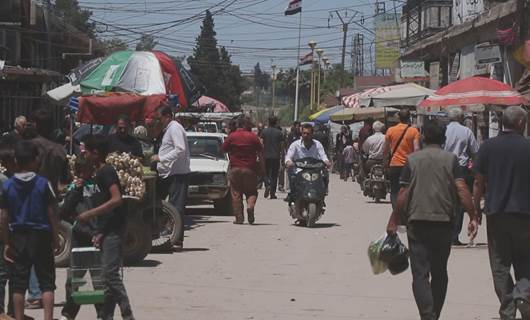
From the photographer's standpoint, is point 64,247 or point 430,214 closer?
point 430,214

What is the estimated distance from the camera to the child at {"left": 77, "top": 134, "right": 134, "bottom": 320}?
28.7 feet

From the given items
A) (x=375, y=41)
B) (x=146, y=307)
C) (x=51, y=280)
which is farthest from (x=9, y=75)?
(x=375, y=41)

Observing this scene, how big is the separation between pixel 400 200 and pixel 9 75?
1818 cm

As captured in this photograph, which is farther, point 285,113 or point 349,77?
point 285,113

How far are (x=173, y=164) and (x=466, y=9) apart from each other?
2952 cm

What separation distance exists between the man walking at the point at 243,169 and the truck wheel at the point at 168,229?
4236 mm

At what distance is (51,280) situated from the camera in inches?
334

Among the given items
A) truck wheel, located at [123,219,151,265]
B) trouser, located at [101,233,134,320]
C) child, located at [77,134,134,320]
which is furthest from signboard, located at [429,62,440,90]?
trouser, located at [101,233,134,320]

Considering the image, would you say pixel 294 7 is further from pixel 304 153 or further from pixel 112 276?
pixel 112 276

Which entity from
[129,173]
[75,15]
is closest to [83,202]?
[129,173]

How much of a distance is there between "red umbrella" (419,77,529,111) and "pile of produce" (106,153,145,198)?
22.9 ft

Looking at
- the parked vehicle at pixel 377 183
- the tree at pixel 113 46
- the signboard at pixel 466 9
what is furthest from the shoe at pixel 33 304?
the signboard at pixel 466 9

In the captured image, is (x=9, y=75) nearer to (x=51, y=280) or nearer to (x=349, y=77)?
(x=51, y=280)

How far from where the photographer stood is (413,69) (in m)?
39.3
